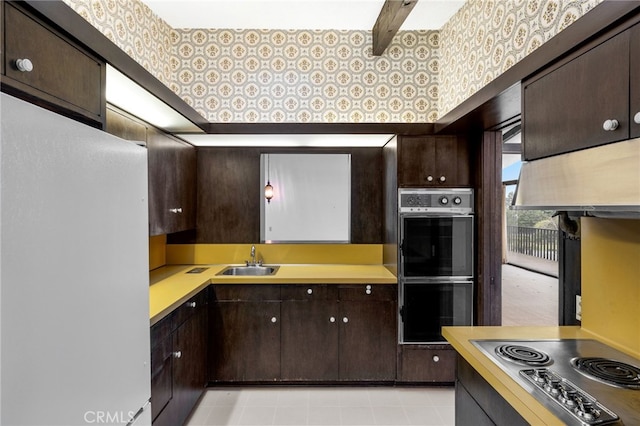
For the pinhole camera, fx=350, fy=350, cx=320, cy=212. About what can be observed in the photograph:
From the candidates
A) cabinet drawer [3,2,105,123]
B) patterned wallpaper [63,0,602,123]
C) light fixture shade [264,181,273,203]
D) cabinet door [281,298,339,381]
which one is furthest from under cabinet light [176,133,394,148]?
cabinet drawer [3,2,105,123]

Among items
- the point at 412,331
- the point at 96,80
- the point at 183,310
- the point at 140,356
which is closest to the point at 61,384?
the point at 140,356

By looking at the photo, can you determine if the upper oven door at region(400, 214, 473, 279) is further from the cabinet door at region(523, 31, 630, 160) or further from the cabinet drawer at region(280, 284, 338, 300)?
the cabinet door at region(523, 31, 630, 160)

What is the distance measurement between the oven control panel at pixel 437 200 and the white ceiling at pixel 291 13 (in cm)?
138

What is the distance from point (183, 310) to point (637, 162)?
2308 mm

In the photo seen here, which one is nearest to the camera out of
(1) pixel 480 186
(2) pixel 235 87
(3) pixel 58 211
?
(3) pixel 58 211

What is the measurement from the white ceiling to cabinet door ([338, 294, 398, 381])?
7.53 ft

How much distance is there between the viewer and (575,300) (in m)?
1.85

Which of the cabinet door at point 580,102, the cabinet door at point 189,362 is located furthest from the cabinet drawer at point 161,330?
the cabinet door at point 580,102

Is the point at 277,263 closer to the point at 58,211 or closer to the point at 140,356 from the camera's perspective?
the point at 140,356

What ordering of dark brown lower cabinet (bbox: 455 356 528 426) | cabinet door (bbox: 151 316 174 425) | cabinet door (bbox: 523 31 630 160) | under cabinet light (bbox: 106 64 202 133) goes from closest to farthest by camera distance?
1. cabinet door (bbox: 523 31 630 160)
2. dark brown lower cabinet (bbox: 455 356 528 426)
3. under cabinet light (bbox: 106 64 202 133)
4. cabinet door (bbox: 151 316 174 425)

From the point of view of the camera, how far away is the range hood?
3.17ft

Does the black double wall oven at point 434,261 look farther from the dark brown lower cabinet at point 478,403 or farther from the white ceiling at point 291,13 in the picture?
the white ceiling at point 291,13

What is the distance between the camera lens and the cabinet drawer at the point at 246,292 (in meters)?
→ 2.82

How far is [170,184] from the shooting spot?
8.91 feet
